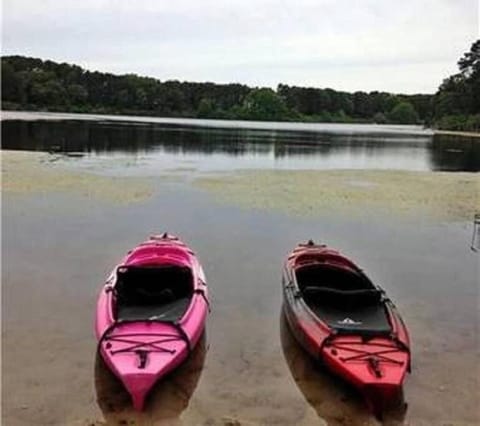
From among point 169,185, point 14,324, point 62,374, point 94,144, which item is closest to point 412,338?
point 62,374

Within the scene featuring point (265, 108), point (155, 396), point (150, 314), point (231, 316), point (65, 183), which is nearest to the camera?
point (155, 396)

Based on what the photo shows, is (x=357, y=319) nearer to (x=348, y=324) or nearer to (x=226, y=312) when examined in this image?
(x=348, y=324)

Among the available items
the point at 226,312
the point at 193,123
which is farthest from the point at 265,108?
the point at 226,312

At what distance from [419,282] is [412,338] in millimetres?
2959

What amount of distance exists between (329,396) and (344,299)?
1.94 meters

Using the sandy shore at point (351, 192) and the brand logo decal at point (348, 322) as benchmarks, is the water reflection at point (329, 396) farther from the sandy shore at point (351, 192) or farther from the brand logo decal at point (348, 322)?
the sandy shore at point (351, 192)

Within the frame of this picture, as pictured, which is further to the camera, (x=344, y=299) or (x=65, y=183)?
(x=65, y=183)

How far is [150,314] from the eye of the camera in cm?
802

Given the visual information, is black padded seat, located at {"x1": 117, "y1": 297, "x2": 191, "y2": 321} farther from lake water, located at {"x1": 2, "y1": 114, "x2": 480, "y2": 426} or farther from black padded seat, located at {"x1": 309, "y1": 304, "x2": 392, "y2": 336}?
black padded seat, located at {"x1": 309, "y1": 304, "x2": 392, "y2": 336}

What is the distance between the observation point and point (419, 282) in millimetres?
11383

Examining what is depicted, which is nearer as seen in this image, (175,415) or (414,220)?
(175,415)

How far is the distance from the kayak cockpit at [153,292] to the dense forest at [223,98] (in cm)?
8180

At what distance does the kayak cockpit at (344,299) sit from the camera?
24.6 feet

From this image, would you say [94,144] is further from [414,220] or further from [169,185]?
[414,220]
